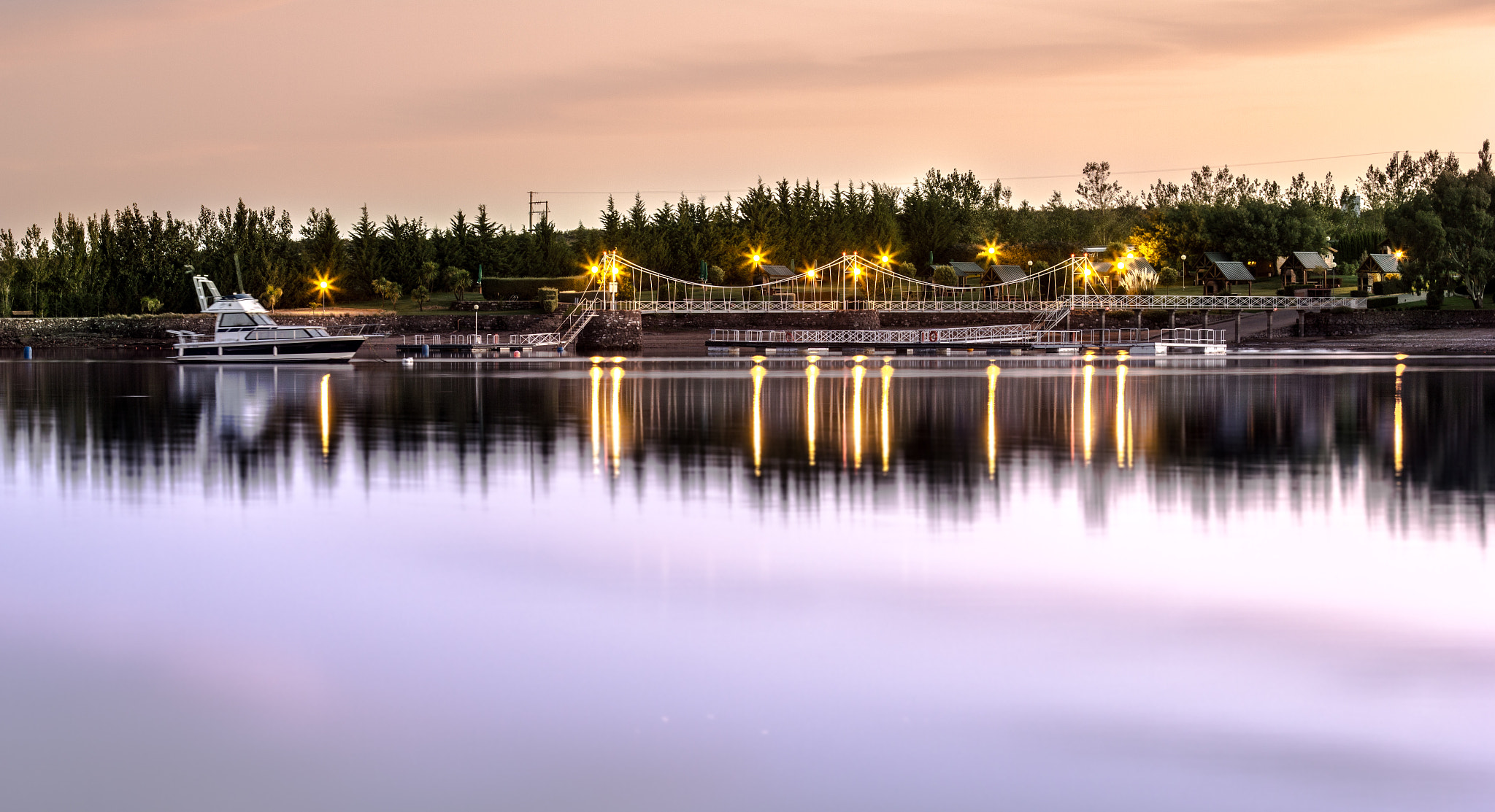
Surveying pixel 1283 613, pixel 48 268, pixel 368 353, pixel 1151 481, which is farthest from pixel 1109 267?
pixel 1283 613

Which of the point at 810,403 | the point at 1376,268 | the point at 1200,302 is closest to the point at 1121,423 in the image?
the point at 810,403

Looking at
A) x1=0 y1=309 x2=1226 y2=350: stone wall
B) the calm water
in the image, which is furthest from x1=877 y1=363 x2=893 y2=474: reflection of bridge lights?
x1=0 y1=309 x2=1226 y2=350: stone wall

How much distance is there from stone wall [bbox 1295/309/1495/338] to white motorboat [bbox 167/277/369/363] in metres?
50.3

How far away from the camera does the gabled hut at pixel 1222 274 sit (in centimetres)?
10806

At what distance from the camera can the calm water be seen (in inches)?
253

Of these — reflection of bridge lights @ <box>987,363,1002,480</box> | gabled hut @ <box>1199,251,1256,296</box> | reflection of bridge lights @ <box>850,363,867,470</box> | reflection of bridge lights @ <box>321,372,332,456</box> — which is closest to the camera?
reflection of bridge lights @ <box>987,363,1002,480</box>

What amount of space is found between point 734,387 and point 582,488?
79.7ft

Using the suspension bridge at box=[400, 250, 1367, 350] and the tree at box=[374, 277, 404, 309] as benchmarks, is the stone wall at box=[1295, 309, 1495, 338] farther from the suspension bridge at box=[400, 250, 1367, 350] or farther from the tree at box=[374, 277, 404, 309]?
the tree at box=[374, 277, 404, 309]

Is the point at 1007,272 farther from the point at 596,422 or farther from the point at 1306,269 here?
the point at 596,422

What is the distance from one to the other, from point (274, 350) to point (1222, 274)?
69758mm

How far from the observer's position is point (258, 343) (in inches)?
2657

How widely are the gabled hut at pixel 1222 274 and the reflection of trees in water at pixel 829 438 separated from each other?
220 ft

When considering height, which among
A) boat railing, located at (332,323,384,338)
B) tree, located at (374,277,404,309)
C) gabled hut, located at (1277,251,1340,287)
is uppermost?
gabled hut, located at (1277,251,1340,287)

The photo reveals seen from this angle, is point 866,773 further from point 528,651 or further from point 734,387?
point 734,387
